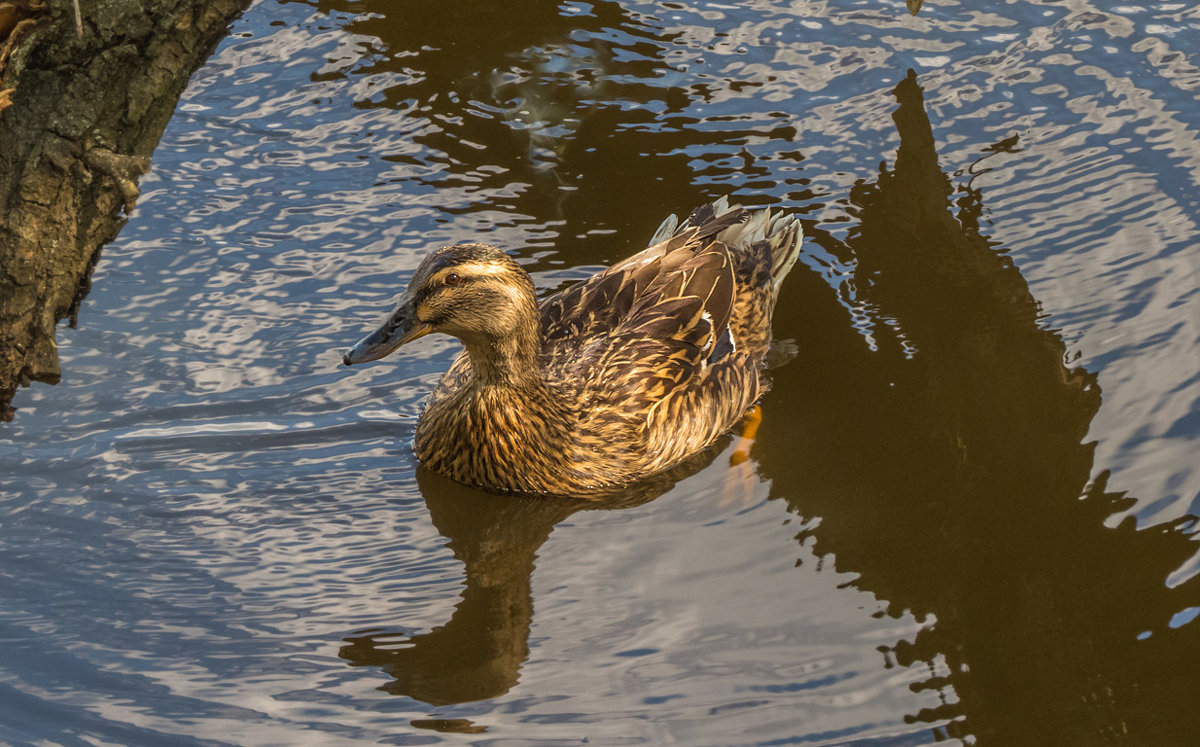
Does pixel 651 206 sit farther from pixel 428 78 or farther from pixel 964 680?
pixel 964 680

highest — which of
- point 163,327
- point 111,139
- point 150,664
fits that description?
point 111,139

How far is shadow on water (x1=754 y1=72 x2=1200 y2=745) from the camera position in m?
5.37

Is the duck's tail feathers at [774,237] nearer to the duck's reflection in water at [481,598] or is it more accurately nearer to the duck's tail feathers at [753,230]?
the duck's tail feathers at [753,230]

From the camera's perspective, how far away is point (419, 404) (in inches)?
283

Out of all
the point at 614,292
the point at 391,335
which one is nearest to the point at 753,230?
the point at 614,292

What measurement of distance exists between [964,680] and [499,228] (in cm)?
420

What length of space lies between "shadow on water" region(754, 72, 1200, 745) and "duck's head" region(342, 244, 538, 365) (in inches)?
63.4

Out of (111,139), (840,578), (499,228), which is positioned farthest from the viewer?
(499,228)

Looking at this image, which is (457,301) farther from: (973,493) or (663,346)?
(973,493)

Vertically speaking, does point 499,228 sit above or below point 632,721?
above

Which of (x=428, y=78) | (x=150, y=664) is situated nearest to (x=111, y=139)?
(x=150, y=664)

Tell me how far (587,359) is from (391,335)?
135 centimetres

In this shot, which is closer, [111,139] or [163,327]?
[111,139]

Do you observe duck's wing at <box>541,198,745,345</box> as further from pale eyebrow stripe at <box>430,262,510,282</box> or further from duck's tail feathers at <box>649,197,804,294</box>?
pale eyebrow stripe at <box>430,262,510,282</box>
